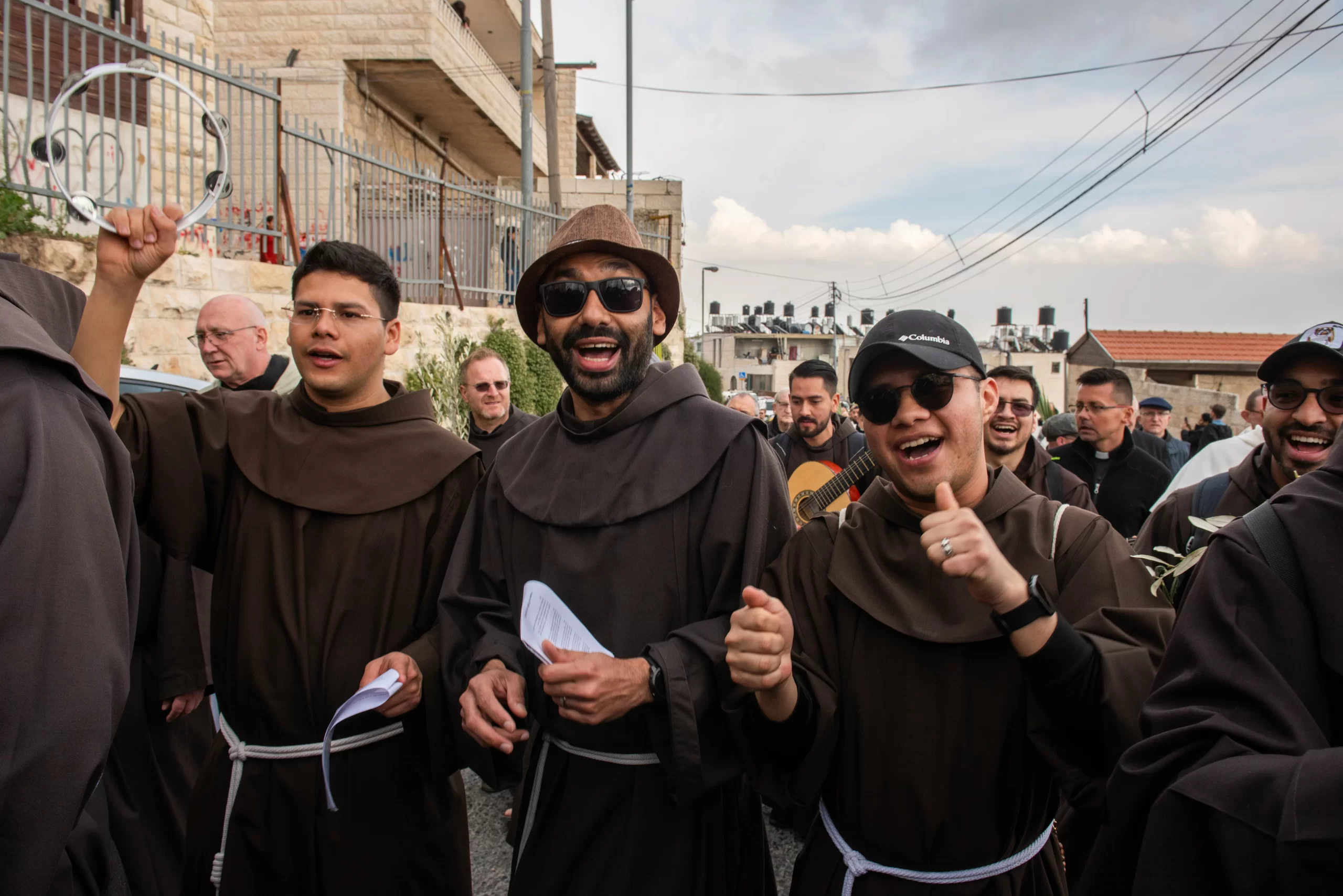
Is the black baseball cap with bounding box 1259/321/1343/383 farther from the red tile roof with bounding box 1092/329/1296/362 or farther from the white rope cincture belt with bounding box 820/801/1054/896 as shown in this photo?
the red tile roof with bounding box 1092/329/1296/362

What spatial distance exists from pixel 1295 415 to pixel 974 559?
Answer: 70.1 inches

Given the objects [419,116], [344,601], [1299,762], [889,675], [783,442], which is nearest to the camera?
[1299,762]

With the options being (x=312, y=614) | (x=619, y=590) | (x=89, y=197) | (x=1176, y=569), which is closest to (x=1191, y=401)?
(x=1176, y=569)

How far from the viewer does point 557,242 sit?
2.56m

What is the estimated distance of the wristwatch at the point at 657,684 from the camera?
200 centimetres

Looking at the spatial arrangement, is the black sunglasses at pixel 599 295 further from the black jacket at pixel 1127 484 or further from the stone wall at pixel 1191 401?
the stone wall at pixel 1191 401

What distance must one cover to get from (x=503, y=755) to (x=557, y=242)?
4.85 ft

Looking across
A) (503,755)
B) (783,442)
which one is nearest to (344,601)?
(503,755)

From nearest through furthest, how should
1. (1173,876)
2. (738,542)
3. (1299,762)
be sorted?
(1299,762), (1173,876), (738,542)

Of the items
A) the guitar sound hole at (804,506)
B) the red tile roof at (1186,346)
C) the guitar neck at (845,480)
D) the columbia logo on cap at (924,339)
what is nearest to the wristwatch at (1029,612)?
the columbia logo on cap at (924,339)

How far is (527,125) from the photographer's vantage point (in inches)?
535

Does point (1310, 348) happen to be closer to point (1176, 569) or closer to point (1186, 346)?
point (1176, 569)

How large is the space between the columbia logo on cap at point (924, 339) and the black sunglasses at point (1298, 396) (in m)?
1.43

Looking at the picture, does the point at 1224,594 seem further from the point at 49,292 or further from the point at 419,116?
the point at 419,116
